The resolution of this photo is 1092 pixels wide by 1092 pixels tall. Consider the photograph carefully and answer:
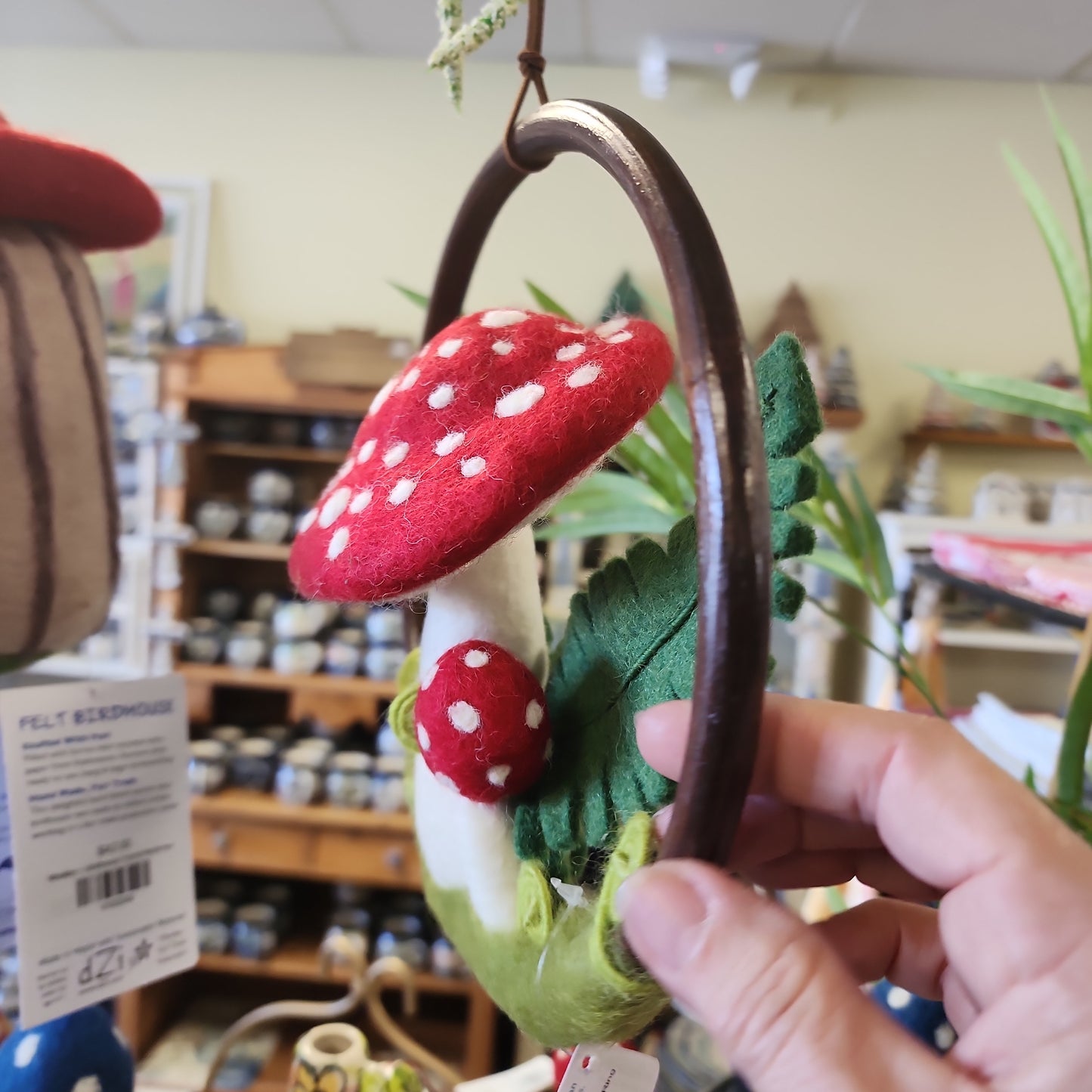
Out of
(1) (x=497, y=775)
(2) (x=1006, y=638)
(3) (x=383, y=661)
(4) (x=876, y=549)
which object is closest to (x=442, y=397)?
(1) (x=497, y=775)

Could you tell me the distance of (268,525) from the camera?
159cm

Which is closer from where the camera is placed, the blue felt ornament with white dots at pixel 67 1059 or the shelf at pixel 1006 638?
the blue felt ornament with white dots at pixel 67 1059

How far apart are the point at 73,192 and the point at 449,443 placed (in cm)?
28

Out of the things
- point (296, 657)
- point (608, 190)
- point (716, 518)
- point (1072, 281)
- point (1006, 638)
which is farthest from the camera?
point (608, 190)

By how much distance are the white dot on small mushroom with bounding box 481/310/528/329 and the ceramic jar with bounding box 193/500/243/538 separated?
4.58ft

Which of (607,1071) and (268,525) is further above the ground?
(268,525)

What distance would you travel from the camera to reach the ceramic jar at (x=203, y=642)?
1.57 meters

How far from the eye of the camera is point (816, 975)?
0.23 m

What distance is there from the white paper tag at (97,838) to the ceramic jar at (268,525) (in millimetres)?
1185

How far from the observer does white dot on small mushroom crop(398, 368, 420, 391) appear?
0.30m

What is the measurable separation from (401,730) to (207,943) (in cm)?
151

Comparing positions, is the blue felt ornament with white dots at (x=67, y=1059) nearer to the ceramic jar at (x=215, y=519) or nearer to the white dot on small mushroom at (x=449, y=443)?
the white dot on small mushroom at (x=449, y=443)

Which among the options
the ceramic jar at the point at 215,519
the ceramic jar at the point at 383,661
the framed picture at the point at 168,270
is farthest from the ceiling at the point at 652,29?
the ceramic jar at the point at 383,661

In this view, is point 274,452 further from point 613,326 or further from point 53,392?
point 613,326
